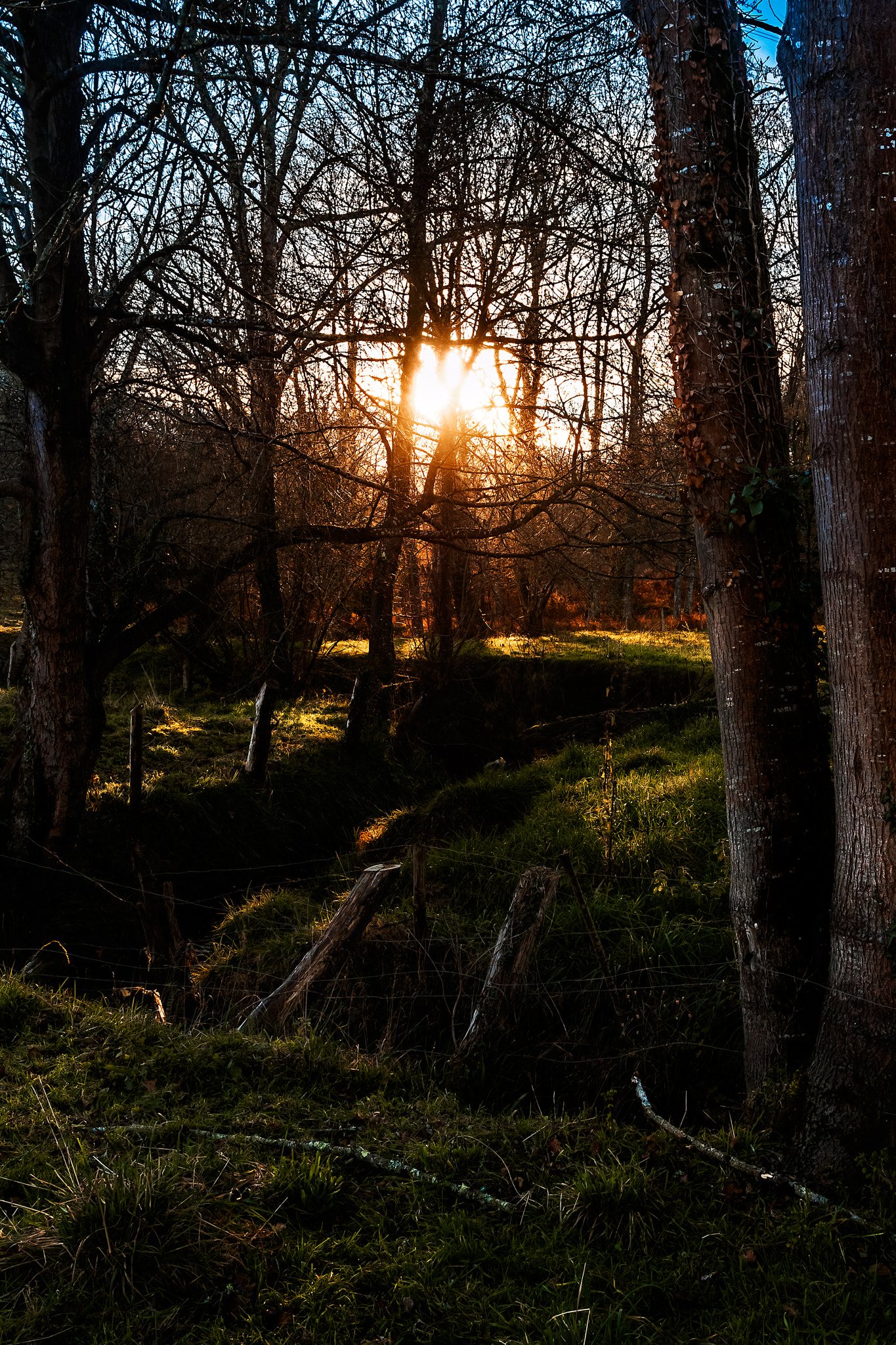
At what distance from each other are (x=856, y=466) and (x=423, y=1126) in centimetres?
314

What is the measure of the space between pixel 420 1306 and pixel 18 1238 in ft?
4.14

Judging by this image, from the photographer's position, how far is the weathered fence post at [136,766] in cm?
786

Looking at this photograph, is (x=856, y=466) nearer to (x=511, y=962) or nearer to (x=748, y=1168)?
(x=748, y=1168)

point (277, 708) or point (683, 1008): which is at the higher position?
point (277, 708)

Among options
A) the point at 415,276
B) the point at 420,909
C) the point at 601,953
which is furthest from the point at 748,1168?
the point at 415,276

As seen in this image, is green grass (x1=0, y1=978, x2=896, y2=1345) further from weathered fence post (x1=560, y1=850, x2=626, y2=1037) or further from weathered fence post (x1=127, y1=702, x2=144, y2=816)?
weathered fence post (x1=127, y1=702, x2=144, y2=816)

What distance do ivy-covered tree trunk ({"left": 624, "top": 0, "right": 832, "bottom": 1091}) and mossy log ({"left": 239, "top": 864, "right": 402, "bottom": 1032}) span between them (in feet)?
7.43

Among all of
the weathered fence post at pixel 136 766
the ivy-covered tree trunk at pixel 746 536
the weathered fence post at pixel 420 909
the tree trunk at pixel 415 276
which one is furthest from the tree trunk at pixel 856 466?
the weathered fence post at pixel 136 766

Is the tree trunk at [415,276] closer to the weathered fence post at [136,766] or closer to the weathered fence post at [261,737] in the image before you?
the weathered fence post at [261,737]

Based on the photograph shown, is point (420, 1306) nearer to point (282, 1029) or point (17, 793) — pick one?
point (282, 1029)

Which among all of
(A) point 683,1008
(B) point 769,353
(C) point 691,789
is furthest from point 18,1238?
(C) point 691,789

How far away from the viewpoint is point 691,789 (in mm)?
7242

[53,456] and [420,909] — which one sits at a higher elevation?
[53,456]

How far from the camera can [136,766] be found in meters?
7.88
